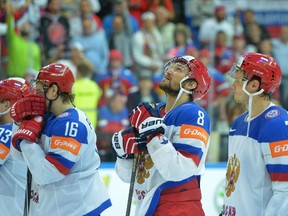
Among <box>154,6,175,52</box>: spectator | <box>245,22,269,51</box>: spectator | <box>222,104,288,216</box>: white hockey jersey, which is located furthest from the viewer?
<box>245,22,269,51</box>: spectator

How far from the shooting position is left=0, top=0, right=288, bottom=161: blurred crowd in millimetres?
8758

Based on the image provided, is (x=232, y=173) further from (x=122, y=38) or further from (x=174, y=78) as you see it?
(x=122, y=38)

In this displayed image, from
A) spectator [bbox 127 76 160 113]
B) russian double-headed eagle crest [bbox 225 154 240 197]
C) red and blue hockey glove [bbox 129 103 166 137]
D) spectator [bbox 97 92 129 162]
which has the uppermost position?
red and blue hockey glove [bbox 129 103 166 137]

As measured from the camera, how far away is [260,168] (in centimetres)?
438

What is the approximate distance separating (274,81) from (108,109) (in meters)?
4.76

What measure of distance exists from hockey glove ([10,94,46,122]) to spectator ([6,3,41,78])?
158 inches

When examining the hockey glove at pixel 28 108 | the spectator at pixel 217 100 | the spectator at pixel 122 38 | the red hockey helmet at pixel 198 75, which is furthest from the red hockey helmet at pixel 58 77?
the spectator at pixel 122 38

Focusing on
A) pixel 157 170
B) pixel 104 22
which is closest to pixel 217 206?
pixel 157 170

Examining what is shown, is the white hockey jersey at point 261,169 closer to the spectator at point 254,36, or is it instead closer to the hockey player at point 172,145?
the hockey player at point 172,145

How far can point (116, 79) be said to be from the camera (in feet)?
31.6

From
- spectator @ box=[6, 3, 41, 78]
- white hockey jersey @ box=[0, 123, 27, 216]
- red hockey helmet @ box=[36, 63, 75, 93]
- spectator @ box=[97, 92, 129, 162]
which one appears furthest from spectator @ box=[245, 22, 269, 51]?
red hockey helmet @ box=[36, 63, 75, 93]

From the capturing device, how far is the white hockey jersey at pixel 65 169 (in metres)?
4.51

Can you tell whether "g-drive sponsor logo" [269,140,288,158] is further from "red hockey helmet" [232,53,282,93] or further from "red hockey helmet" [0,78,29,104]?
"red hockey helmet" [0,78,29,104]

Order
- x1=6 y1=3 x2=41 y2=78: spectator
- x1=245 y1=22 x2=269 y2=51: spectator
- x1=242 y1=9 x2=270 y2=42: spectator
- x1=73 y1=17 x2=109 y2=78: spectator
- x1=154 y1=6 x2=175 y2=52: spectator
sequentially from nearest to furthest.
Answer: x1=6 y1=3 x2=41 y2=78: spectator
x1=73 y1=17 x2=109 y2=78: spectator
x1=154 y1=6 x2=175 y2=52: spectator
x1=245 y1=22 x2=269 y2=51: spectator
x1=242 y1=9 x2=270 y2=42: spectator
